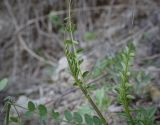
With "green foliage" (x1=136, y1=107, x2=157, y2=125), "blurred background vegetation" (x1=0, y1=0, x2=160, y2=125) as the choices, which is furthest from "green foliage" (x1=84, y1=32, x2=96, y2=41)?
"green foliage" (x1=136, y1=107, x2=157, y2=125)

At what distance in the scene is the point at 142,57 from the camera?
2.44m

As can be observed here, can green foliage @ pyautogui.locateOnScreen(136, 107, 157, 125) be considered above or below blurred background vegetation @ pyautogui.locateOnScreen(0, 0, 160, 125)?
below

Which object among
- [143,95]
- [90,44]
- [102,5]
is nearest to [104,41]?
[90,44]

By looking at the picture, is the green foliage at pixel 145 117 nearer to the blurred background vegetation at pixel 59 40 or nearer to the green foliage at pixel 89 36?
the blurred background vegetation at pixel 59 40

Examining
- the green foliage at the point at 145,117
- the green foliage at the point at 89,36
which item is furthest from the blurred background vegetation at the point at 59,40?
the green foliage at the point at 145,117

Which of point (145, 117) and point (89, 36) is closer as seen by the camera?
point (145, 117)

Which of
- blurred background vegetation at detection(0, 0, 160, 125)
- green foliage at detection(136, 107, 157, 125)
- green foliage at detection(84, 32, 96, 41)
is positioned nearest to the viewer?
green foliage at detection(136, 107, 157, 125)

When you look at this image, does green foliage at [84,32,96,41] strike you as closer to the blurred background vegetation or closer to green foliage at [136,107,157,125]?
the blurred background vegetation

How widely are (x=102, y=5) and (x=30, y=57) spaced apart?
0.80m

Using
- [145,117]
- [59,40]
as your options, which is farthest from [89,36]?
[145,117]

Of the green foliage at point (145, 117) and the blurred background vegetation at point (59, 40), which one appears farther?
the blurred background vegetation at point (59, 40)

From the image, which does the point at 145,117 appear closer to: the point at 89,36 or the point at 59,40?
the point at 89,36

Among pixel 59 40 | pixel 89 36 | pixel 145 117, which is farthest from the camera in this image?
pixel 59 40

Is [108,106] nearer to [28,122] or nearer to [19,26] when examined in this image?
[28,122]
